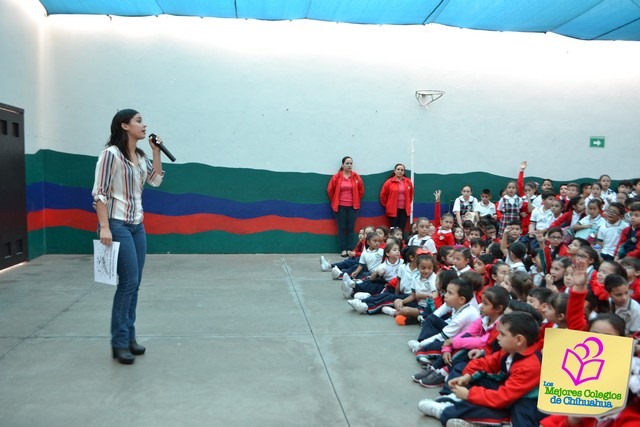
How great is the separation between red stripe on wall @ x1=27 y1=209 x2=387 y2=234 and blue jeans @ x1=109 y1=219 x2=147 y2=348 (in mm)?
5124

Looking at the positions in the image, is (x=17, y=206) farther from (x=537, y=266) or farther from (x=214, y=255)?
(x=537, y=266)

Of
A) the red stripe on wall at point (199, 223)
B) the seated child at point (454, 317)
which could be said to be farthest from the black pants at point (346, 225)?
the seated child at point (454, 317)

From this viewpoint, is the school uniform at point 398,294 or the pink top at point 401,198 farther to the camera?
the pink top at point 401,198

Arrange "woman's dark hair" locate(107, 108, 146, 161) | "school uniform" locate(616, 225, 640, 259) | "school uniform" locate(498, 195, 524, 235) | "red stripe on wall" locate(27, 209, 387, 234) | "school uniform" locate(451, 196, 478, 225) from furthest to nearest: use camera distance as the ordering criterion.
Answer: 1. "school uniform" locate(451, 196, 478, 225)
2. "red stripe on wall" locate(27, 209, 387, 234)
3. "school uniform" locate(498, 195, 524, 235)
4. "school uniform" locate(616, 225, 640, 259)
5. "woman's dark hair" locate(107, 108, 146, 161)

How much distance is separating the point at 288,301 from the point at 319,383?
2.32 meters

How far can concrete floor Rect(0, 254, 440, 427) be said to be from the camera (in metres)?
3.30

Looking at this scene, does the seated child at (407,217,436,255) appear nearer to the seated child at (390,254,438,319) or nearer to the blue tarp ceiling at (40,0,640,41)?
the seated child at (390,254,438,319)

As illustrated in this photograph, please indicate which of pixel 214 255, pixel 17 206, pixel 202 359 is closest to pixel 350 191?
pixel 214 255

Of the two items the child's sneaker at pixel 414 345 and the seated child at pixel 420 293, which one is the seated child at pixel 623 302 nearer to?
the child's sneaker at pixel 414 345

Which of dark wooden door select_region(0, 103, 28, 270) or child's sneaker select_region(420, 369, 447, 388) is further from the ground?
dark wooden door select_region(0, 103, 28, 270)

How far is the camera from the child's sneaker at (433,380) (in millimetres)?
3736

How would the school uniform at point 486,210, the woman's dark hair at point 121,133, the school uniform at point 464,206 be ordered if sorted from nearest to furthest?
the woman's dark hair at point 121,133 → the school uniform at point 486,210 → the school uniform at point 464,206

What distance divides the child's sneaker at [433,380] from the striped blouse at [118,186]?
2226mm

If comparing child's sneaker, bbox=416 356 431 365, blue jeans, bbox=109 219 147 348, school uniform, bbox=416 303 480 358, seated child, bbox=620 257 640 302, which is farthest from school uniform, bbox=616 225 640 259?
blue jeans, bbox=109 219 147 348
